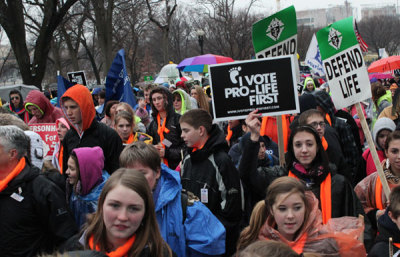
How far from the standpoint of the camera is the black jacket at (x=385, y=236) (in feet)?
9.97

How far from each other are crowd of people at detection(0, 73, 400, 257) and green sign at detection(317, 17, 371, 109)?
→ 52 centimetres

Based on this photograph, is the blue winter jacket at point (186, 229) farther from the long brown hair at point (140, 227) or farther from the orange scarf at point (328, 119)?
the orange scarf at point (328, 119)

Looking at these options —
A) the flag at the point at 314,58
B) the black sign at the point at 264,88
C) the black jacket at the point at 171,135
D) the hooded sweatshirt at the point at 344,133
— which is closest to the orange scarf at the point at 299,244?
the black sign at the point at 264,88

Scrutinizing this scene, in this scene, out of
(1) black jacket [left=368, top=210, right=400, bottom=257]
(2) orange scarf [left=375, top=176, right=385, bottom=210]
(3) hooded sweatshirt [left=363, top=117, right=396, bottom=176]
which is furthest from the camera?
(3) hooded sweatshirt [left=363, top=117, right=396, bottom=176]

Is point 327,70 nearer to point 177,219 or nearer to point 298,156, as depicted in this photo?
point 298,156

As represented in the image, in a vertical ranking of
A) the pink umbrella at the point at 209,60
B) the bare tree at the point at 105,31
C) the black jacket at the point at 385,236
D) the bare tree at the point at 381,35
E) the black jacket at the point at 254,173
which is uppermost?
the bare tree at the point at 381,35

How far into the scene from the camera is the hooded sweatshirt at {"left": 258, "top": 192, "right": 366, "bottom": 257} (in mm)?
2779

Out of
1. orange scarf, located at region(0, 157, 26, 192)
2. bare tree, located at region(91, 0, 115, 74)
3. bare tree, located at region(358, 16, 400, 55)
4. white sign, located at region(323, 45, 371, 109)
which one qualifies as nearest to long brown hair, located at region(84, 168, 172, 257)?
orange scarf, located at region(0, 157, 26, 192)

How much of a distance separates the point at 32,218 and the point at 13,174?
0.36 metres

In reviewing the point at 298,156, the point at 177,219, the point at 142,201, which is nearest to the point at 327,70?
the point at 298,156

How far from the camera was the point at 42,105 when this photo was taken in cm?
712

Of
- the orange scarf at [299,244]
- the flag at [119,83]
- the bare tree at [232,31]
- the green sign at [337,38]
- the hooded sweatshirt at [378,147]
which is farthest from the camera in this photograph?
the bare tree at [232,31]

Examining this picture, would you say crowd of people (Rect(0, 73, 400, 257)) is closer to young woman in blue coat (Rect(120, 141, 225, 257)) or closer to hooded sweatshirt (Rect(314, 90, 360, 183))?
young woman in blue coat (Rect(120, 141, 225, 257))

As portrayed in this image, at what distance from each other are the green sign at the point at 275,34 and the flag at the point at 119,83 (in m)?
3.70
